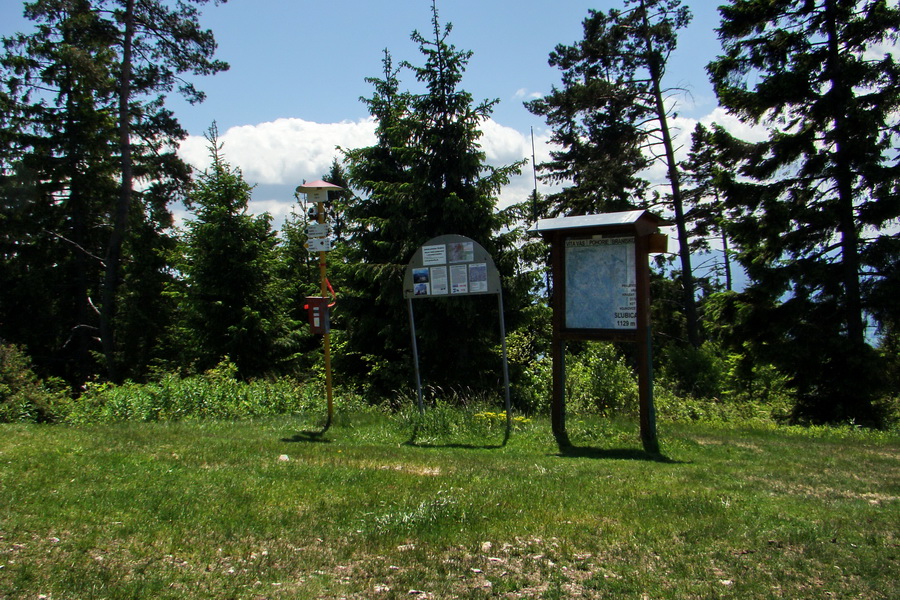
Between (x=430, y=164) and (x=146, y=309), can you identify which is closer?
(x=430, y=164)

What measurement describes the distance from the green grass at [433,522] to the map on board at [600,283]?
5.97ft

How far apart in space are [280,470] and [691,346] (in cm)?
2089

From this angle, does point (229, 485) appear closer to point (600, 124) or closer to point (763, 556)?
point (763, 556)

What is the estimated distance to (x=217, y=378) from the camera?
49.9 ft

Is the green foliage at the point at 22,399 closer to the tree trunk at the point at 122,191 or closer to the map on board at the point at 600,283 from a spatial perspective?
the map on board at the point at 600,283

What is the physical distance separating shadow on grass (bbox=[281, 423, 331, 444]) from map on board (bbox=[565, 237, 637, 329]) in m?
3.72

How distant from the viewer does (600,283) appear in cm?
980

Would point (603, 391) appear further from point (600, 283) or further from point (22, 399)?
point (22, 399)

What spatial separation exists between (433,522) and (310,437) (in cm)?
491

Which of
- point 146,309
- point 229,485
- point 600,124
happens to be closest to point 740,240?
point 600,124

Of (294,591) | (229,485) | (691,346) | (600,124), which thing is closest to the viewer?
(294,591)

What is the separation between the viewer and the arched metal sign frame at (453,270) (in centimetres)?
1134

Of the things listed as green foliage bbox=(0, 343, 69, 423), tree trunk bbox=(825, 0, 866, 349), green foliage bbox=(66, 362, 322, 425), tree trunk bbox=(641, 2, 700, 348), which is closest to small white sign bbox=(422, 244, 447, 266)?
green foliage bbox=(66, 362, 322, 425)

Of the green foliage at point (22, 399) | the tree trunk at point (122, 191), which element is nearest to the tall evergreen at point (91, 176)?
the tree trunk at point (122, 191)
